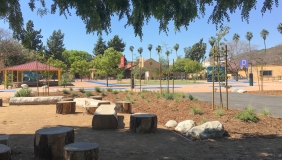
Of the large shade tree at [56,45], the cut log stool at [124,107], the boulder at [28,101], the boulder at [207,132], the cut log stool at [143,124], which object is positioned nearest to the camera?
the boulder at [207,132]

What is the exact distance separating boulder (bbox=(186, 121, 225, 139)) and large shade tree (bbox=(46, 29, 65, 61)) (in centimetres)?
6472

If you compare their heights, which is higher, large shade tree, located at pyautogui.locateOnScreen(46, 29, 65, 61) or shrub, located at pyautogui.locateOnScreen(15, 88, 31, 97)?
large shade tree, located at pyautogui.locateOnScreen(46, 29, 65, 61)

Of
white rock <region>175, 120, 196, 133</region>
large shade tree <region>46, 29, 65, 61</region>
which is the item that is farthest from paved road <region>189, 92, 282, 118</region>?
large shade tree <region>46, 29, 65, 61</region>

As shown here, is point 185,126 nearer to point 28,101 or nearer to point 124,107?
point 124,107

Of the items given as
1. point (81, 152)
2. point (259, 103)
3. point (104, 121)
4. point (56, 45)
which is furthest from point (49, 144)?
point (56, 45)

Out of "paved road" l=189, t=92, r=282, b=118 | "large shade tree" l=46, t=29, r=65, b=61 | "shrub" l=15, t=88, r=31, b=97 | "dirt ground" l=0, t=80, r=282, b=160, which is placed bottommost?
"dirt ground" l=0, t=80, r=282, b=160

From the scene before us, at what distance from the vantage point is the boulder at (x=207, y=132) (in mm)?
5941

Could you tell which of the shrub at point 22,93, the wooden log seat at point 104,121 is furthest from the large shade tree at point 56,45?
the wooden log seat at point 104,121

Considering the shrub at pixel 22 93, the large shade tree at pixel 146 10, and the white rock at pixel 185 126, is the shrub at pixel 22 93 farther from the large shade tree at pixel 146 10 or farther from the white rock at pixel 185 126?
the large shade tree at pixel 146 10

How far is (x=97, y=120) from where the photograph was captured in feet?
23.3

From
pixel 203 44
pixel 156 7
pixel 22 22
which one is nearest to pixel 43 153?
pixel 22 22

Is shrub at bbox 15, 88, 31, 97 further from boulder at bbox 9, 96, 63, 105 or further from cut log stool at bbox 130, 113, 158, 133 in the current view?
cut log stool at bbox 130, 113, 158, 133

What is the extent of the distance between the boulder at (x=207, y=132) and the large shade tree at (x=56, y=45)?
64724 millimetres

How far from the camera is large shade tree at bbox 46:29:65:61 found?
6788 centimetres
